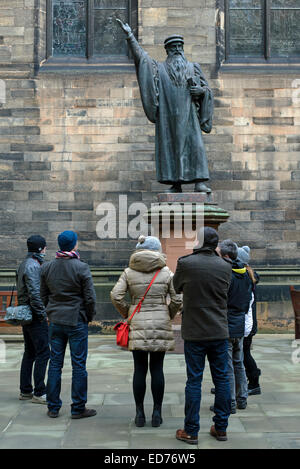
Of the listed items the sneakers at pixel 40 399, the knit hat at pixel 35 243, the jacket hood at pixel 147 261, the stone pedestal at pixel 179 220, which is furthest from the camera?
the stone pedestal at pixel 179 220

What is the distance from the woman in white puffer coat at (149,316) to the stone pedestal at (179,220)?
10.3 ft

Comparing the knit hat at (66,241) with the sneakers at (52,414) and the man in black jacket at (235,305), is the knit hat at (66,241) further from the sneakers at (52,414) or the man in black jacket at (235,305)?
the sneakers at (52,414)

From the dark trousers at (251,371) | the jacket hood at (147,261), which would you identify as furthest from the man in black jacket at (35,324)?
the dark trousers at (251,371)

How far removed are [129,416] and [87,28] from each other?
8.75 m

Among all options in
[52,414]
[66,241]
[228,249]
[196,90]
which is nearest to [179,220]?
[196,90]

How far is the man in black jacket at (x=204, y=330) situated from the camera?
15.5ft

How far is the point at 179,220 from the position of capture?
8375mm

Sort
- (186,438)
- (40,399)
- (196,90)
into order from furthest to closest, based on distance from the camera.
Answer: (196,90) < (40,399) < (186,438)

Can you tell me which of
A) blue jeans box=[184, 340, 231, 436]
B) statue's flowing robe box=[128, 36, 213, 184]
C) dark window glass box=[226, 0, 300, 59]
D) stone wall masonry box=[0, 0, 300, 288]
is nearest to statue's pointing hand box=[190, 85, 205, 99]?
statue's flowing robe box=[128, 36, 213, 184]

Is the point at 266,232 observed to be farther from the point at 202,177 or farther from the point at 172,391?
the point at 172,391

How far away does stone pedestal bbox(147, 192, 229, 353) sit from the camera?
27.4 feet

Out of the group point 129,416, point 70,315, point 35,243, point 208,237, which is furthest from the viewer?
point 35,243

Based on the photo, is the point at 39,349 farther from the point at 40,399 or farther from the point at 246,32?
the point at 246,32
